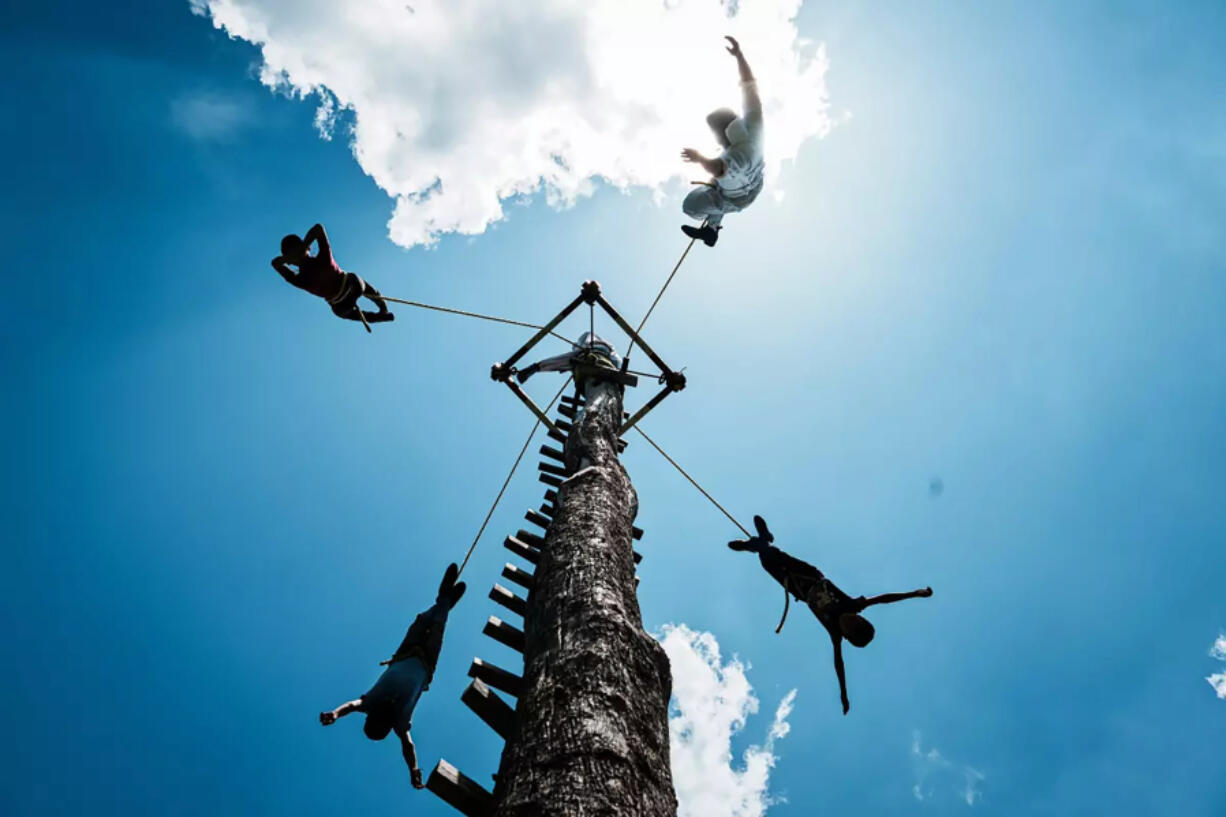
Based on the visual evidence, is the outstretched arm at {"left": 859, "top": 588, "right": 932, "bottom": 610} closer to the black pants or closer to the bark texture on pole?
the bark texture on pole

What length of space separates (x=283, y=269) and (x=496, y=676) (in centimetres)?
277

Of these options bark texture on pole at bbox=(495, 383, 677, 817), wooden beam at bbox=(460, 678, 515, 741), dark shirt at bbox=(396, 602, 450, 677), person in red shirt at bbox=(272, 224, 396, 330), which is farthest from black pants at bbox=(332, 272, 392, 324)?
wooden beam at bbox=(460, 678, 515, 741)

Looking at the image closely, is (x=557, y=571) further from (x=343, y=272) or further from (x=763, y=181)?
(x=763, y=181)

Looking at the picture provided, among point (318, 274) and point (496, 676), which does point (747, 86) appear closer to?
point (318, 274)

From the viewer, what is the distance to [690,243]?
6793 mm

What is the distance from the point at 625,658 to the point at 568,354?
543cm

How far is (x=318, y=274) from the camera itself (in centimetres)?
358

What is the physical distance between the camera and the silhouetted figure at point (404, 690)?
3.31 m

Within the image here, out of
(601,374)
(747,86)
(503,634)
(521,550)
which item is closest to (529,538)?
(521,550)

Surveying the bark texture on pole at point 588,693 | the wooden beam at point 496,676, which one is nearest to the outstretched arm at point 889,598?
the bark texture on pole at point 588,693

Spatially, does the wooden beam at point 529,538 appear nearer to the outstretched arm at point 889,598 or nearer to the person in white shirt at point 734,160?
the outstretched arm at point 889,598

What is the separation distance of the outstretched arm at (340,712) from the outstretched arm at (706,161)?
5.26m

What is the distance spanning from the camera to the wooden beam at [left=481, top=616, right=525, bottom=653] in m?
3.48

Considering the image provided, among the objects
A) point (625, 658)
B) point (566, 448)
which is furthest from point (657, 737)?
point (566, 448)
